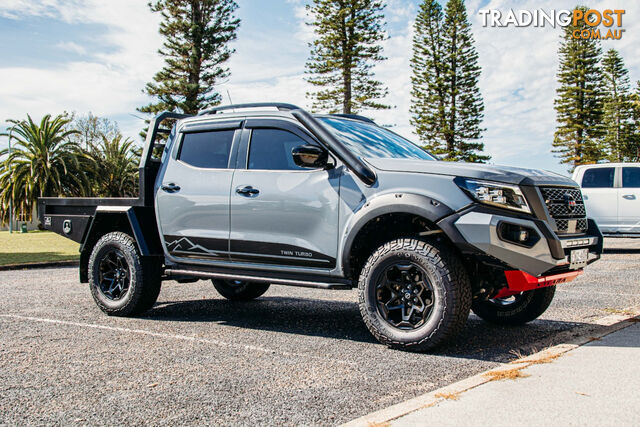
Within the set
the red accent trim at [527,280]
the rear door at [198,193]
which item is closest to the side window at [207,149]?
the rear door at [198,193]

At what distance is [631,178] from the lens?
561 inches

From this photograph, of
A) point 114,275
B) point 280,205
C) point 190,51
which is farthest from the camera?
point 190,51

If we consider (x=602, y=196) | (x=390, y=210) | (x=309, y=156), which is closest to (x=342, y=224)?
(x=390, y=210)

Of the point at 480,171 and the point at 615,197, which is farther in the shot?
the point at 615,197

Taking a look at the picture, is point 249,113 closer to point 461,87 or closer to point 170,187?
point 170,187

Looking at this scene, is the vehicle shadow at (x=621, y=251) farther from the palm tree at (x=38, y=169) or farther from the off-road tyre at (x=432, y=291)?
the palm tree at (x=38, y=169)

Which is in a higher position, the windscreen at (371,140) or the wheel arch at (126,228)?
the windscreen at (371,140)

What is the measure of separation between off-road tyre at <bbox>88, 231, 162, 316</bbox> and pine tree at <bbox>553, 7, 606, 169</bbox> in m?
49.4

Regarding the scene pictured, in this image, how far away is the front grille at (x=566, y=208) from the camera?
4574mm

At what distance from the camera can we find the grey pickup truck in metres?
4.39

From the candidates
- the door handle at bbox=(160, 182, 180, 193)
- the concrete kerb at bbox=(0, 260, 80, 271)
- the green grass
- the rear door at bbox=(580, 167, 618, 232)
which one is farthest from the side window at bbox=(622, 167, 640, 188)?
the green grass

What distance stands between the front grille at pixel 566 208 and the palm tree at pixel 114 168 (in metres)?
52.2

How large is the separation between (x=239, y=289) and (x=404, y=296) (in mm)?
3342

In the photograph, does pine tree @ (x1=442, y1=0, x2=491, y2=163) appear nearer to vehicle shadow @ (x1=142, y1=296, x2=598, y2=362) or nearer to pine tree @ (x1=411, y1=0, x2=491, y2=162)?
pine tree @ (x1=411, y1=0, x2=491, y2=162)
